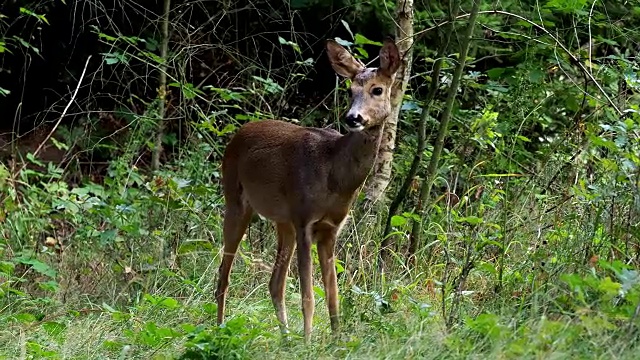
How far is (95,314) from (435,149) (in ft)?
8.24

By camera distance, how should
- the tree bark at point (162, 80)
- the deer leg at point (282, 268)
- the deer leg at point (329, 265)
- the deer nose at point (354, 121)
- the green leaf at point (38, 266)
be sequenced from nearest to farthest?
the deer nose at point (354, 121)
the deer leg at point (329, 265)
the deer leg at point (282, 268)
the green leaf at point (38, 266)
the tree bark at point (162, 80)

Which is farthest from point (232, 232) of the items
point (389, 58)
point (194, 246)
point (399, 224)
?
point (389, 58)

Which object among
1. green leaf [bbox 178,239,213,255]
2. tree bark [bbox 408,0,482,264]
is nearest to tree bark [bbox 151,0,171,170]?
green leaf [bbox 178,239,213,255]

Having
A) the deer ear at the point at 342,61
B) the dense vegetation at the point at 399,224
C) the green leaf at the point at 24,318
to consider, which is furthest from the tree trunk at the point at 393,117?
the green leaf at the point at 24,318

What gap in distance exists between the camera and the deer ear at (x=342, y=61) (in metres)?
6.56

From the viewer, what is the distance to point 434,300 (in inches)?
258

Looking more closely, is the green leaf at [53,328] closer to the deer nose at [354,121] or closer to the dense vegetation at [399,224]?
the dense vegetation at [399,224]

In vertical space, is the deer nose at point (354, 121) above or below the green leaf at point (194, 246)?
above

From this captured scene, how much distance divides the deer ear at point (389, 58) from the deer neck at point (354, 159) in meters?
0.33

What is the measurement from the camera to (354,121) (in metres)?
6.06

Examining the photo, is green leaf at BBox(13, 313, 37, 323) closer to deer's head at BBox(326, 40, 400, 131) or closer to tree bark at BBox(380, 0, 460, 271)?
deer's head at BBox(326, 40, 400, 131)

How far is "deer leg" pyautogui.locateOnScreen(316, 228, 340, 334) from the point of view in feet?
21.3

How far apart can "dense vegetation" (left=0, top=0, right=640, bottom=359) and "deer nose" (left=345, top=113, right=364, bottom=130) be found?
0.76 m

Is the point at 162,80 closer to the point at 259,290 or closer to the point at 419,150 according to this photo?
the point at 259,290
